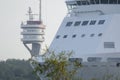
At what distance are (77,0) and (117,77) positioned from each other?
1022 centimetres

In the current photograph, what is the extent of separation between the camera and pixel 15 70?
99.1 metres

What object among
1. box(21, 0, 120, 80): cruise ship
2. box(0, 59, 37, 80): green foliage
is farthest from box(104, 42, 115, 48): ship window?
box(0, 59, 37, 80): green foliage

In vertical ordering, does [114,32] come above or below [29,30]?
above

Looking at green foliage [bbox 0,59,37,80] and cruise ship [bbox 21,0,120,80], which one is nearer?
cruise ship [bbox 21,0,120,80]

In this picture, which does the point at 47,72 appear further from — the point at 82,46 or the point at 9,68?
the point at 9,68

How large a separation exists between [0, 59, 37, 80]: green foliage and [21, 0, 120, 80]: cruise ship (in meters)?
35.9

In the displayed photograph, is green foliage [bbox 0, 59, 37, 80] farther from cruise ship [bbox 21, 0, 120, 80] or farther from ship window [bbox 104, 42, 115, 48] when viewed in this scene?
ship window [bbox 104, 42, 115, 48]

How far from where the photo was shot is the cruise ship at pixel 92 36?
1828 inches

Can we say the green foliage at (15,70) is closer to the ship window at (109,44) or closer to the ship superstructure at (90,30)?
the ship superstructure at (90,30)

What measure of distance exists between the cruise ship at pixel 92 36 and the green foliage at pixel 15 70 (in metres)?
35.9

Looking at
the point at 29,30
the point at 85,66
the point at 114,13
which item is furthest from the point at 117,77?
the point at 29,30

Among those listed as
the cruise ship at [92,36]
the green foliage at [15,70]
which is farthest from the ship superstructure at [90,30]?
the green foliage at [15,70]

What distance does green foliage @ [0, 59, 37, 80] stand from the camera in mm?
93062

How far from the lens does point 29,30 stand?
408ft
